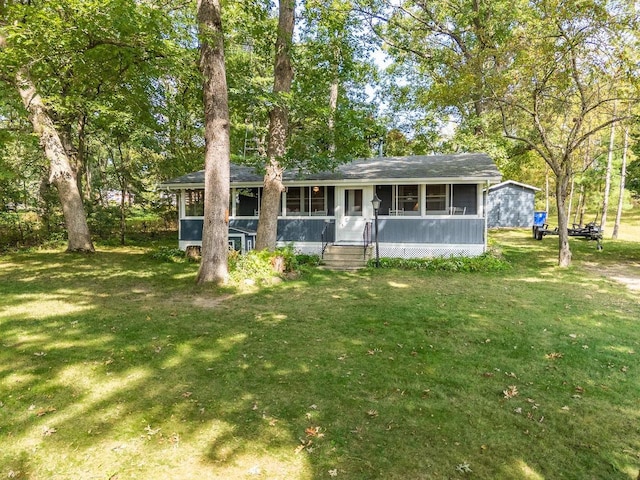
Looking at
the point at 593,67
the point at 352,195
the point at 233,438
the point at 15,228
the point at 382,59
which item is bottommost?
the point at 233,438

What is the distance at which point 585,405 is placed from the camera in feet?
12.6

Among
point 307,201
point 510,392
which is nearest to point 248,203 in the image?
point 307,201

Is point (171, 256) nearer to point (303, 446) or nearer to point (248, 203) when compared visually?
point (248, 203)

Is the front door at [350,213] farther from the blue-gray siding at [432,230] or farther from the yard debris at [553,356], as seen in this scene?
the yard debris at [553,356]

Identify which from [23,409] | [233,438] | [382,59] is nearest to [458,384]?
[233,438]

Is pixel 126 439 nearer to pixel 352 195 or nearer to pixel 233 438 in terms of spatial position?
pixel 233 438

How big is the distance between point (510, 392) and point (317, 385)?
201 cm

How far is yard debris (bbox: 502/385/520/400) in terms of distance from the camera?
4.02m

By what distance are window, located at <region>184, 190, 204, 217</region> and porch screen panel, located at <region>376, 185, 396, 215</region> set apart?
675 centimetres

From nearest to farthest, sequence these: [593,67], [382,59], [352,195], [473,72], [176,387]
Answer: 1. [176,387]
2. [593,67]
3. [473,72]
4. [352,195]
5. [382,59]

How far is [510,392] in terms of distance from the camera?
4.09m

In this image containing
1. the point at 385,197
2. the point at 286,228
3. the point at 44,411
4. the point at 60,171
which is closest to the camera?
the point at 44,411

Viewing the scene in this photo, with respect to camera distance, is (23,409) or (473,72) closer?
(23,409)

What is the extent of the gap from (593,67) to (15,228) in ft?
70.1
